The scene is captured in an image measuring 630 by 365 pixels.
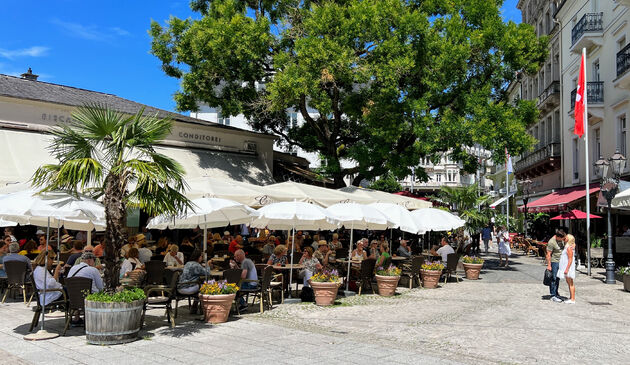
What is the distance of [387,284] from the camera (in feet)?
43.5

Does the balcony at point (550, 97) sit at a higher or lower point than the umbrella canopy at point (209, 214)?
higher

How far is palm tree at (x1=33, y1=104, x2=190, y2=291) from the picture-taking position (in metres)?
8.31

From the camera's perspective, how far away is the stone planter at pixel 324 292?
1172 centimetres

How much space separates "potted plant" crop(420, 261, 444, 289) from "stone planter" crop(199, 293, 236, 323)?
23.1 feet

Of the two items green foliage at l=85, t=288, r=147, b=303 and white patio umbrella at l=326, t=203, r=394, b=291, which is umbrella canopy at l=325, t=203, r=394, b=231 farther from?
green foliage at l=85, t=288, r=147, b=303

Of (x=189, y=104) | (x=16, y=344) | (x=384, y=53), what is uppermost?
(x=384, y=53)

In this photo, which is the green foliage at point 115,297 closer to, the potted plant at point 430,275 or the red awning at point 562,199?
the potted plant at point 430,275

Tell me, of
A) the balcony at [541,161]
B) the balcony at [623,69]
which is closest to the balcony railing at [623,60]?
the balcony at [623,69]

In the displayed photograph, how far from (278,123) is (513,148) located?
11645mm

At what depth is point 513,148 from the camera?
19.5m

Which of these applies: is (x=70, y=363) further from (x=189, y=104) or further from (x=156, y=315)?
(x=189, y=104)

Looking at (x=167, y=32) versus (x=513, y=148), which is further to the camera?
(x=167, y=32)

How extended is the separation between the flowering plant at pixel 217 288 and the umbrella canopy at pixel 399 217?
18.2 feet

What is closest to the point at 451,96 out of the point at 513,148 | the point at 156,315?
the point at 513,148
